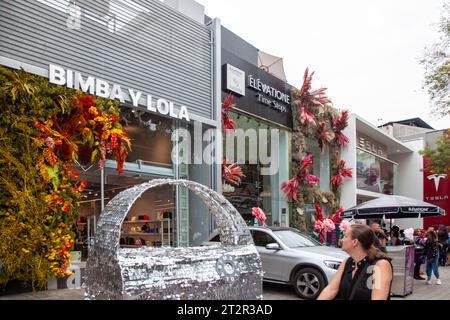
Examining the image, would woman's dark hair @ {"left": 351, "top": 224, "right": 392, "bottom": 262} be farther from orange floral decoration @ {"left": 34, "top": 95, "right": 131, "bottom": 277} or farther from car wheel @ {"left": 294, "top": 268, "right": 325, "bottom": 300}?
orange floral decoration @ {"left": 34, "top": 95, "right": 131, "bottom": 277}

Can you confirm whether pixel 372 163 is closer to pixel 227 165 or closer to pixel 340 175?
pixel 340 175

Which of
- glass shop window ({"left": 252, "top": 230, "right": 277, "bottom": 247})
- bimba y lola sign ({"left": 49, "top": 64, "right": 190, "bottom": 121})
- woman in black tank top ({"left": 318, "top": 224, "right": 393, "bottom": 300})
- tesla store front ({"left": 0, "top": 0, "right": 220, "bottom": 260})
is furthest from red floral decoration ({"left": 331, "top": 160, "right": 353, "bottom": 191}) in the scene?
woman in black tank top ({"left": 318, "top": 224, "right": 393, "bottom": 300})

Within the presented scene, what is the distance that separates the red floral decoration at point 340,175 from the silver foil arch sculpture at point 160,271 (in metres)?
17.1

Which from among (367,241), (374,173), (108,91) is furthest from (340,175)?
(367,241)

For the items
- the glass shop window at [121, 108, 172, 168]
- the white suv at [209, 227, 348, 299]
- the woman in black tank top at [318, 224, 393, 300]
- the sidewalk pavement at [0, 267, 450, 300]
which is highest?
the glass shop window at [121, 108, 172, 168]

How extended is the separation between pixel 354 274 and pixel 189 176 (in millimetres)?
10191

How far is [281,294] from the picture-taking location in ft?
30.9

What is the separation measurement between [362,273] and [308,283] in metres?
6.23

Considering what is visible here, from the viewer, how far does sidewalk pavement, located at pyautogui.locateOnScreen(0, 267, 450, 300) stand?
7.56 meters

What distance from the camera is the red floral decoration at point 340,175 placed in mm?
21891

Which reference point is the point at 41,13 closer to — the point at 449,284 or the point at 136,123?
the point at 136,123

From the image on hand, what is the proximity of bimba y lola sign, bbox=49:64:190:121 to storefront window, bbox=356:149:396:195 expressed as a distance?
15817 mm

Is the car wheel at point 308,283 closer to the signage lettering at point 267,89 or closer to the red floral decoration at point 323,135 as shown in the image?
the signage lettering at point 267,89

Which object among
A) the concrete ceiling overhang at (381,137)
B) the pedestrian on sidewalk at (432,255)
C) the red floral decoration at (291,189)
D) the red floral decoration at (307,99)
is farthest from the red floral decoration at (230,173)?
the concrete ceiling overhang at (381,137)
